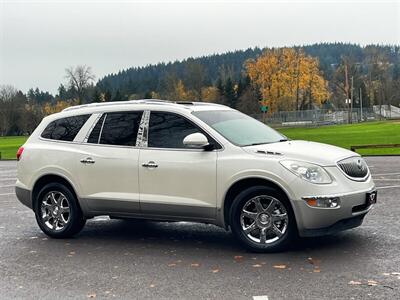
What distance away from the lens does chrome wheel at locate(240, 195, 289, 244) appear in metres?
6.28

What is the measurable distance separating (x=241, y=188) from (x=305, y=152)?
887 millimetres

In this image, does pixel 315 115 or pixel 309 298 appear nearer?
pixel 309 298

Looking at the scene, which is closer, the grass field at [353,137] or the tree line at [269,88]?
the grass field at [353,137]

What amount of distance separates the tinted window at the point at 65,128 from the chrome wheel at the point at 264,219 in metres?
2.84

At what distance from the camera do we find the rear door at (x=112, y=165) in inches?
276

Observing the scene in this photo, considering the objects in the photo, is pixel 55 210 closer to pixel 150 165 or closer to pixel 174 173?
pixel 150 165

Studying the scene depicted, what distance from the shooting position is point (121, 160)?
7.07m

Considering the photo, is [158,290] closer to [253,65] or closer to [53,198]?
[53,198]

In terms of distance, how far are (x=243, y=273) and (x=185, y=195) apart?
1.46m

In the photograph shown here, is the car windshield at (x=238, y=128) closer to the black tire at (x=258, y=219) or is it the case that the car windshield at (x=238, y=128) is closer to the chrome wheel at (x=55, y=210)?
the black tire at (x=258, y=219)

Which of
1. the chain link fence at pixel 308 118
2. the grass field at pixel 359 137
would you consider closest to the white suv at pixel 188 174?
the grass field at pixel 359 137

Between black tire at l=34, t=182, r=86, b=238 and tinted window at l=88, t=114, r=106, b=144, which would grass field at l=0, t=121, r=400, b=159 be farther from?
black tire at l=34, t=182, r=86, b=238

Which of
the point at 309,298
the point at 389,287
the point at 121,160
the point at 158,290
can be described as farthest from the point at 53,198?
the point at 389,287

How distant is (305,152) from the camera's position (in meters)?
6.30
